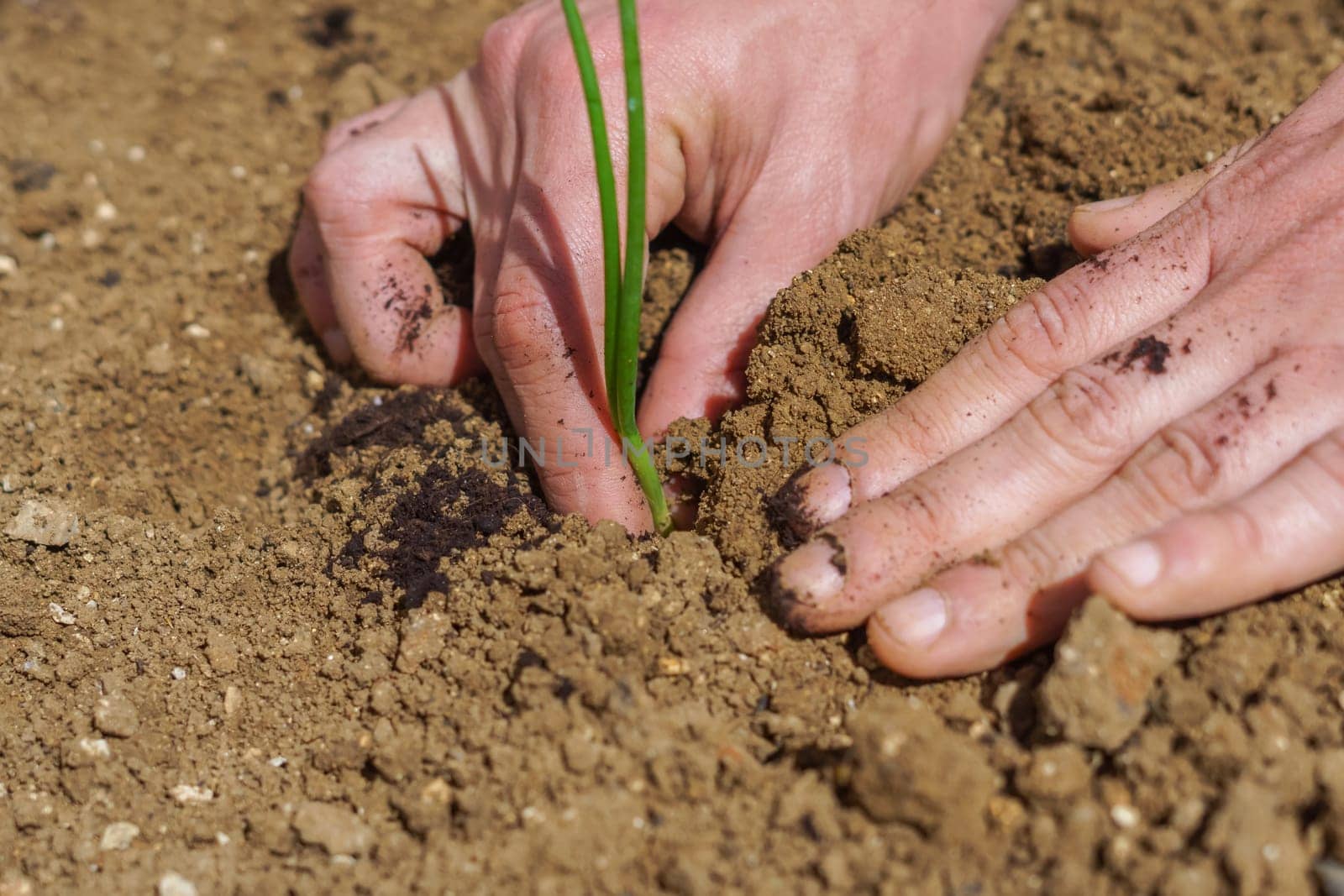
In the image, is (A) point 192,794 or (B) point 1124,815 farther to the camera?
(A) point 192,794

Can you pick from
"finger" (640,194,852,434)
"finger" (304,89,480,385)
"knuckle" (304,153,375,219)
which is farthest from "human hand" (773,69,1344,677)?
"knuckle" (304,153,375,219)

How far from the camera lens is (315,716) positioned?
5.16 feet

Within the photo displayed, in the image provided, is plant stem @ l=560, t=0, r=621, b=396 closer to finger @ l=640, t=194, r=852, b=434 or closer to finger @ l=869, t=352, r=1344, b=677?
finger @ l=640, t=194, r=852, b=434

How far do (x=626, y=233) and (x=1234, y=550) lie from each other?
3.08 ft

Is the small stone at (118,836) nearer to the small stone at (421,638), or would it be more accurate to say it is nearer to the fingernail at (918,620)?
the small stone at (421,638)

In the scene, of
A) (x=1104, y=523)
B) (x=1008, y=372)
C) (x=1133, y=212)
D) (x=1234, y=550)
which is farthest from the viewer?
(x=1133, y=212)

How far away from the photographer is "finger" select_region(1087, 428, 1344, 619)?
1242 millimetres

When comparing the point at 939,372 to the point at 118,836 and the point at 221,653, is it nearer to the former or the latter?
the point at 221,653

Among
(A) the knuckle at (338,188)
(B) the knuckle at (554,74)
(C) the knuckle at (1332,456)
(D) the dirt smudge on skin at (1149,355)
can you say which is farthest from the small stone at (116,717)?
(C) the knuckle at (1332,456)

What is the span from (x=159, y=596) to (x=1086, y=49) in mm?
2551

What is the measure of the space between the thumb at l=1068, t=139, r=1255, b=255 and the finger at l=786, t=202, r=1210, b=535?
0.40 ft

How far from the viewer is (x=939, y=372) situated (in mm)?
1595

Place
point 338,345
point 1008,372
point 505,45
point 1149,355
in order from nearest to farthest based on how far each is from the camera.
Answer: point 1149,355 → point 1008,372 → point 505,45 → point 338,345

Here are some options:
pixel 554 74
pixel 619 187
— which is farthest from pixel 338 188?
pixel 619 187
